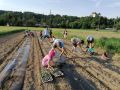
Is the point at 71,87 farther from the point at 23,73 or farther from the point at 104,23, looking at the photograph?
the point at 104,23

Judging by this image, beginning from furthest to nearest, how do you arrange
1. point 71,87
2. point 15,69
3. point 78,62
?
point 78,62 → point 15,69 → point 71,87

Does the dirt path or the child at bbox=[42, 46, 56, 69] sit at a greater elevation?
the child at bbox=[42, 46, 56, 69]

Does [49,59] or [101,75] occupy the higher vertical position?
[49,59]

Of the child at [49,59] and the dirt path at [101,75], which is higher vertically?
the child at [49,59]

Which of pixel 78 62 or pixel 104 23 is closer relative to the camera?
pixel 78 62

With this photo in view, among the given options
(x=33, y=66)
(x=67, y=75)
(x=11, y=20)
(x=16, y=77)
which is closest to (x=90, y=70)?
(x=67, y=75)

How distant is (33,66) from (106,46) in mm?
11035

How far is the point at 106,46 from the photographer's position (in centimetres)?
2392

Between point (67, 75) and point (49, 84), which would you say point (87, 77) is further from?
point (49, 84)

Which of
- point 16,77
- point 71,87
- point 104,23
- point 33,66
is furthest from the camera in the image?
point 104,23

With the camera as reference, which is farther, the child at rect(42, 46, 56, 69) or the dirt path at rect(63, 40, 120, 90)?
the child at rect(42, 46, 56, 69)

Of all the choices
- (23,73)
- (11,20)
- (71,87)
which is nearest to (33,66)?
(23,73)

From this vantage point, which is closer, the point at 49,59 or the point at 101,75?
the point at 101,75

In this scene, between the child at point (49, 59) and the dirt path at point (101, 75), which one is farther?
the child at point (49, 59)
